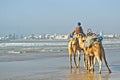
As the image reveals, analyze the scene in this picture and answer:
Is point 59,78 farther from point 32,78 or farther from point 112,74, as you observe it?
point 112,74

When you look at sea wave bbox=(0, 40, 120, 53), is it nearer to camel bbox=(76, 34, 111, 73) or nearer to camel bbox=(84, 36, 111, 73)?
camel bbox=(76, 34, 111, 73)

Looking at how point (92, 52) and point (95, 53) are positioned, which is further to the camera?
point (92, 52)

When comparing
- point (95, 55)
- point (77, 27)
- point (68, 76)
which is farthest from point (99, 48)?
point (77, 27)

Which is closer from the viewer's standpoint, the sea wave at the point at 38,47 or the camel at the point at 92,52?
the camel at the point at 92,52

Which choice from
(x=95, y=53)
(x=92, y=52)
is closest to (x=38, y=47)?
(x=92, y=52)

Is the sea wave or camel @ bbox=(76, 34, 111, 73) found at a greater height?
camel @ bbox=(76, 34, 111, 73)

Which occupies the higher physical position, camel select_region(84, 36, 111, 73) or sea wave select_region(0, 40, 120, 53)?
camel select_region(84, 36, 111, 73)

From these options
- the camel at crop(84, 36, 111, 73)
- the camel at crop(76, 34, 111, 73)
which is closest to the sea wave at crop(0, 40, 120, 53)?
the camel at crop(76, 34, 111, 73)

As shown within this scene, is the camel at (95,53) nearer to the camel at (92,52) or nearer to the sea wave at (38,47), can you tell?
the camel at (92,52)

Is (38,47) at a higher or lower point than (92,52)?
lower

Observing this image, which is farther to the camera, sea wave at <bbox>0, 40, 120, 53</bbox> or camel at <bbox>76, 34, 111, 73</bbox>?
sea wave at <bbox>0, 40, 120, 53</bbox>

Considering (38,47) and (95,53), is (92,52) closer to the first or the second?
(95,53)

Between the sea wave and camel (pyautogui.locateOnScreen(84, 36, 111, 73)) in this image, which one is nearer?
camel (pyautogui.locateOnScreen(84, 36, 111, 73))

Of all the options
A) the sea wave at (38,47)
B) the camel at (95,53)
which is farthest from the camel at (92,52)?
the sea wave at (38,47)
